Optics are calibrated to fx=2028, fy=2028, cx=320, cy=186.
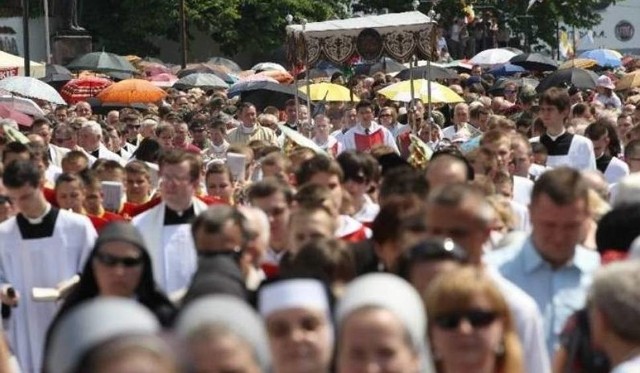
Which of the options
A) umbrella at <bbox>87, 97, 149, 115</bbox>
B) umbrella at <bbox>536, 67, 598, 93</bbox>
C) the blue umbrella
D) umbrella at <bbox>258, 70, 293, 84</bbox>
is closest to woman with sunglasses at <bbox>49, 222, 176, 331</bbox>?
umbrella at <bbox>87, 97, 149, 115</bbox>

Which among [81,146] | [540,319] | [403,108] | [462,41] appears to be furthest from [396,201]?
[462,41]

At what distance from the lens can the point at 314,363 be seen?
21.3ft

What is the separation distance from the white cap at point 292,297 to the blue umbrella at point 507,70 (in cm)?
4095

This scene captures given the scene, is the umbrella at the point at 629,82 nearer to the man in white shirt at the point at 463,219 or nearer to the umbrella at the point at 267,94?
the umbrella at the point at 267,94

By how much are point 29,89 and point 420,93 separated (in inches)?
227

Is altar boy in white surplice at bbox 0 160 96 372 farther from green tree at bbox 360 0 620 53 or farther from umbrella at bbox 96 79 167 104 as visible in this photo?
green tree at bbox 360 0 620 53

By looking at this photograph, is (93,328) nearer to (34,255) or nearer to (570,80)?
(34,255)

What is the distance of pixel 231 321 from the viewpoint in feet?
17.2

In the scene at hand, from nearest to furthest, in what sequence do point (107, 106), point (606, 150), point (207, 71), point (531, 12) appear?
1. point (606, 150)
2. point (107, 106)
3. point (207, 71)
4. point (531, 12)

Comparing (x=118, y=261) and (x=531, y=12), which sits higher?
(x=118, y=261)

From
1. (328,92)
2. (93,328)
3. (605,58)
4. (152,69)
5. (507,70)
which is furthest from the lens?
(605,58)

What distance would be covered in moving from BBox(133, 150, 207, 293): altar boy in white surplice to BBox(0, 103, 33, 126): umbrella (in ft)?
42.8

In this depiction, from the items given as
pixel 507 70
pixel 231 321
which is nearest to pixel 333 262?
pixel 231 321

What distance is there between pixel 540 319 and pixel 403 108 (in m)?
22.4
